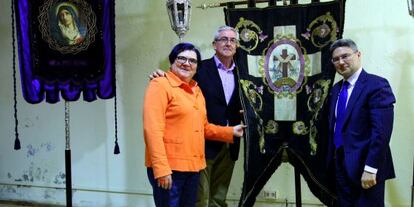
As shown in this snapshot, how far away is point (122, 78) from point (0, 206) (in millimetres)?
1589

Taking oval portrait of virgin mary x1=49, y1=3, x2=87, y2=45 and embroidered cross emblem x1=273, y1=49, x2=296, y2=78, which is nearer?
embroidered cross emblem x1=273, y1=49, x2=296, y2=78

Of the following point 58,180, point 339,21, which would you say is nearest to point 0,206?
point 58,180

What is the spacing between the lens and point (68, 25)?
3.02 metres

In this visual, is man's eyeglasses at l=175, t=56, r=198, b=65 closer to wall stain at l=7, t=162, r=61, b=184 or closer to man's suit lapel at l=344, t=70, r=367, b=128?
man's suit lapel at l=344, t=70, r=367, b=128

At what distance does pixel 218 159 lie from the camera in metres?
2.69

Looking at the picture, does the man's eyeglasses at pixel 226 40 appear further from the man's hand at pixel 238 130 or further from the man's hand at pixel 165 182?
the man's hand at pixel 165 182

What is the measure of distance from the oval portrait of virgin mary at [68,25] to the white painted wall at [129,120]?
654mm

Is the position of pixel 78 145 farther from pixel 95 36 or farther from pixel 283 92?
pixel 283 92

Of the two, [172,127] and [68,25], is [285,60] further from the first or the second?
[68,25]

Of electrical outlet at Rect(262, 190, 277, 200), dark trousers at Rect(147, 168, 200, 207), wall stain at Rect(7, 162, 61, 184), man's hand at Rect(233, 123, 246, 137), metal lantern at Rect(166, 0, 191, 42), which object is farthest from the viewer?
wall stain at Rect(7, 162, 61, 184)

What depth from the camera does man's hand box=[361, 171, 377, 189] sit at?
6.82ft

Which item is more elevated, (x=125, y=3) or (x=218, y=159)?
(x=125, y=3)

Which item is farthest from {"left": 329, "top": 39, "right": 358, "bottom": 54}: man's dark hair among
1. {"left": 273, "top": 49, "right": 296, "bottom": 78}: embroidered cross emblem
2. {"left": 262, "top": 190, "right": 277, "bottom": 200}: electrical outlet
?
{"left": 262, "top": 190, "right": 277, "bottom": 200}: electrical outlet

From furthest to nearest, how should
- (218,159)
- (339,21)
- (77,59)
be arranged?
1. (77,59)
2. (218,159)
3. (339,21)
